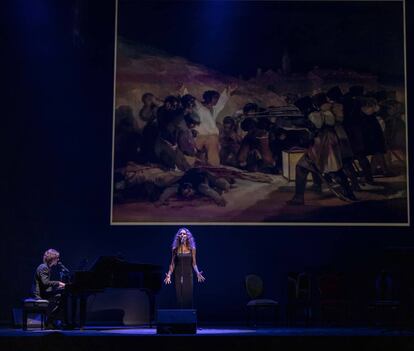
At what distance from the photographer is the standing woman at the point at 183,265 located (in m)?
11.5

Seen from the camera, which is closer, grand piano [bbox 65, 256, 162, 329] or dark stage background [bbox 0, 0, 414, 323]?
grand piano [bbox 65, 256, 162, 329]

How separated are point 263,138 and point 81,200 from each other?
314cm

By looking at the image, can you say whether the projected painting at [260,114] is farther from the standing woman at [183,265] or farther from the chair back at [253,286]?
the chair back at [253,286]

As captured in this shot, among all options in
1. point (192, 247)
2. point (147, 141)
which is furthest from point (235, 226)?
point (147, 141)

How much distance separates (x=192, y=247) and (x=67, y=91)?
3426 mm

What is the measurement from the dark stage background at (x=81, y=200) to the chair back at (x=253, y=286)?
43 cm

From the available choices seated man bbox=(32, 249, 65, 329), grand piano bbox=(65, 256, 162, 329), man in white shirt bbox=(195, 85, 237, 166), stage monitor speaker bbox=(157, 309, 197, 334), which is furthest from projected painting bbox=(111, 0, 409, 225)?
stage monitor speaker bbox=(157, 309, 197, 334)

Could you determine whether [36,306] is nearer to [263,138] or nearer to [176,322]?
[176,322]

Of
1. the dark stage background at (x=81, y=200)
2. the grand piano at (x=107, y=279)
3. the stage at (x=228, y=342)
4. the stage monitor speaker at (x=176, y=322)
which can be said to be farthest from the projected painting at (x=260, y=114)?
the stage at (x=228, y=342)

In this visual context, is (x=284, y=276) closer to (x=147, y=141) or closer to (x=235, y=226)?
(x=235, y=226)

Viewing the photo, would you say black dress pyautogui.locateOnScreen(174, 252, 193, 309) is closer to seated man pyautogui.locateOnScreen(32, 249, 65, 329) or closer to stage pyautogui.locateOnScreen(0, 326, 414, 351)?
seated man pyautogui.locateOnScreen(32, 249, 65, 329)

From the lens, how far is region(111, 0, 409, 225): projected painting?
12344 mm

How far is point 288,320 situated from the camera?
11.8 m

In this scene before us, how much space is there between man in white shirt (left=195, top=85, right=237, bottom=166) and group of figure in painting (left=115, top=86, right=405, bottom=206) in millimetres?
16
